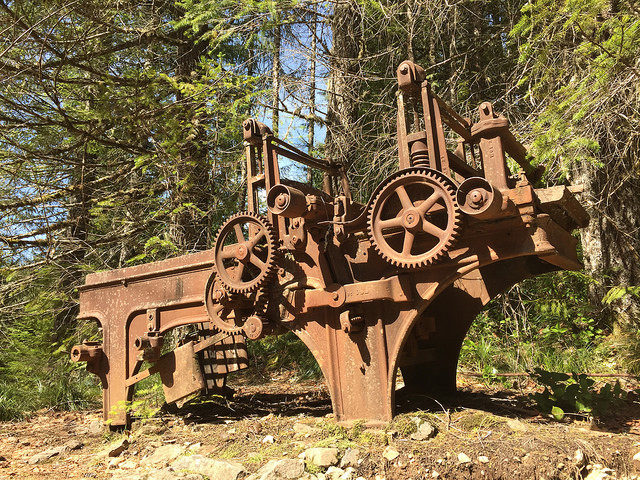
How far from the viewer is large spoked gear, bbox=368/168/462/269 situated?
377 cm

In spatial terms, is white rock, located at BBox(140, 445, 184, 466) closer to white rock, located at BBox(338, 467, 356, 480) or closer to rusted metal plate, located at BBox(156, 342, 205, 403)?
rusted metal plate, located at BBox(156, 342, 205, 403)

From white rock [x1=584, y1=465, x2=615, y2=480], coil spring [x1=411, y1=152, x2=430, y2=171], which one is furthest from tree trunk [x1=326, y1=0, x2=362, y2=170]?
white rock [x1=584, y1=465, x2=615, y2=480]

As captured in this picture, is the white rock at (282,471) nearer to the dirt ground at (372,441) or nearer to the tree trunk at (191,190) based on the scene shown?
the dirt ground at (372,441)

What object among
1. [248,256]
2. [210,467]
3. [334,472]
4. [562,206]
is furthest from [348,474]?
[562,206]

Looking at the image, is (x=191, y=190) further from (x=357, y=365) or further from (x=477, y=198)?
(x=477, y=198)

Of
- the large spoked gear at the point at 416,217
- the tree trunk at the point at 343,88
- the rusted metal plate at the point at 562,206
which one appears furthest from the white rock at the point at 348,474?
the tree trunk at the point at 343,88

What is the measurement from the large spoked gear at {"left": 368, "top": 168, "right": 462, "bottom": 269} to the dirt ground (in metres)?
1.31

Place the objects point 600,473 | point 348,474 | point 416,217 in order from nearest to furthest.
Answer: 1. point 600,473
2. point 348,474
3. point 416,217

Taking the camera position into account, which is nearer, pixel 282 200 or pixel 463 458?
pixel 463 458

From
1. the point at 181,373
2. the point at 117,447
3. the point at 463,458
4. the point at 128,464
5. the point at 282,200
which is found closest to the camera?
the point at 463,458

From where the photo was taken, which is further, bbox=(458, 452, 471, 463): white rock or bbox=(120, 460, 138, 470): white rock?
bbox=(120, 460, 138, 470): white rock

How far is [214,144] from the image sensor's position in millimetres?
9648

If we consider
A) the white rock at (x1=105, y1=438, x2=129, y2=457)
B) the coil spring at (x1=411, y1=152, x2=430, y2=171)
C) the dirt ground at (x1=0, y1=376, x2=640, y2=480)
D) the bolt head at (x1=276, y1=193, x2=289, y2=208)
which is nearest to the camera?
the dirt ground at (x1=0, y1=376, x2=640, y2=480)

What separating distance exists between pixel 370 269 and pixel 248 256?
1060 millimetres
